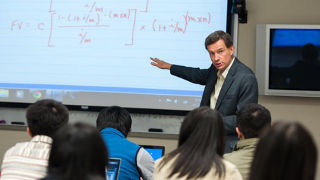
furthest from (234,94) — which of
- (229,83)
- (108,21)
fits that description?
(108,21)

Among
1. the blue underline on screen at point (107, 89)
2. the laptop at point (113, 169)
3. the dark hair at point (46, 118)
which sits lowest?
the laptop at point (113, 169)

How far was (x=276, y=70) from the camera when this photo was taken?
3.80 m

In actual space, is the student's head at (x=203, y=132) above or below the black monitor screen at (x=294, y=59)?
below

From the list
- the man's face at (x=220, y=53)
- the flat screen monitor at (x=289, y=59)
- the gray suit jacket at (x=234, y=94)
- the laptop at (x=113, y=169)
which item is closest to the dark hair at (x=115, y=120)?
the laptop at (x=113, y=169)

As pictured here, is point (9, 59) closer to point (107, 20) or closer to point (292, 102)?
point (107, 20)

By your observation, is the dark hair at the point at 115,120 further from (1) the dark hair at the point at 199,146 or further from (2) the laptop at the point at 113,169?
(1) the dark hair at the point at 199,146

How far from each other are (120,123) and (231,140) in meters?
0.77

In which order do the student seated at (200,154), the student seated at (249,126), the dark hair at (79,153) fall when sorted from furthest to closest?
the student seated at (249,126)
the student seated at (200,154)
the dark hair at (79,153)

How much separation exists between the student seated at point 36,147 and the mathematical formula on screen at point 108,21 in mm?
2173

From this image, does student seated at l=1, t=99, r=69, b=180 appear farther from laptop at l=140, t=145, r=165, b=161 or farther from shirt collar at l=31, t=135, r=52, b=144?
laptop at l=140, t=145, r=165, b=161

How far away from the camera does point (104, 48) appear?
411 cm

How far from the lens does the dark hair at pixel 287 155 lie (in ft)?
3.77

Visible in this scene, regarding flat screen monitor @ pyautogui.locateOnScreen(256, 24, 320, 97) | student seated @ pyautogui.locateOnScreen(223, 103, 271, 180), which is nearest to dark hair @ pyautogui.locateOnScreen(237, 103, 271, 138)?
student seated @ pyautogui.locateOnScreen(223, 103, 271, 180)

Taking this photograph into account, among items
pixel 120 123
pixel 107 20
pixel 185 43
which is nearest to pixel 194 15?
pixel 185 43
